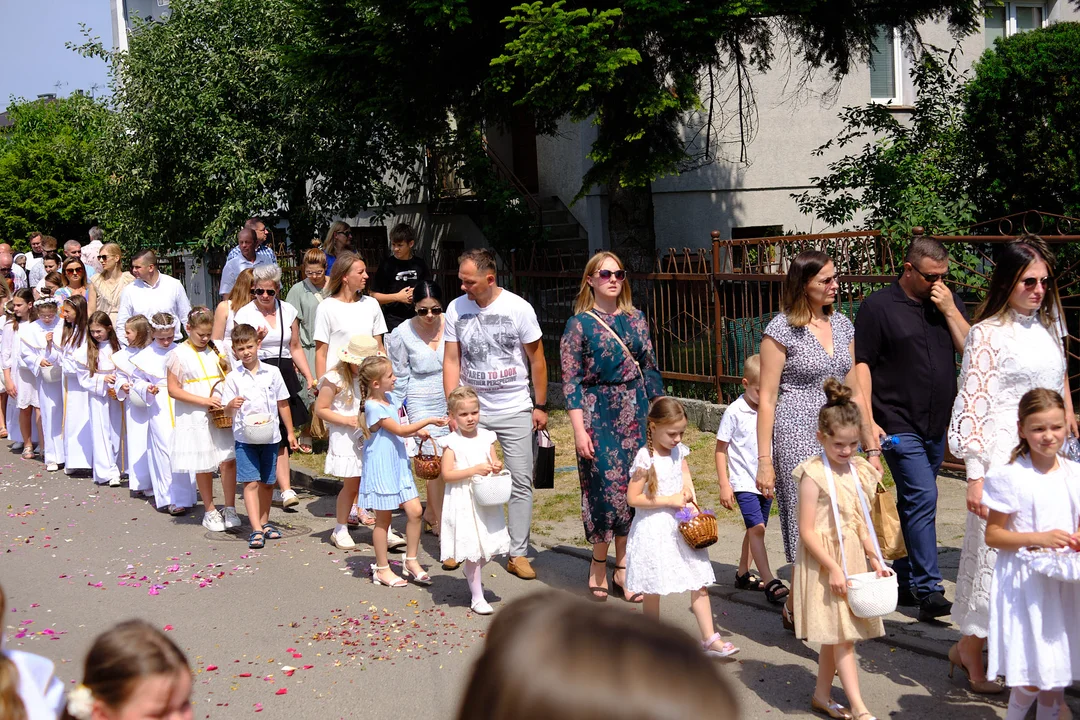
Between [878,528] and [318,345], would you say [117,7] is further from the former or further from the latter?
[878,528]

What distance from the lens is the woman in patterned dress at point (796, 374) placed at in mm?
5855

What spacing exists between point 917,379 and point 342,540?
426 cm

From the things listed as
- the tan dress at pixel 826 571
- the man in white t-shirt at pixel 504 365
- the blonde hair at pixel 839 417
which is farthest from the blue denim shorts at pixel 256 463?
the blonde hair at pixel 839 417

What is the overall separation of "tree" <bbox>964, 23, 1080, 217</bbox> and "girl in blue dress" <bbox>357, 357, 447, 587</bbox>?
27.4 feet

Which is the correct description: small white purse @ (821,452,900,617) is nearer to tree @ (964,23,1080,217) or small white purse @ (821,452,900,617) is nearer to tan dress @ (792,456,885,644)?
tan dress @ (792,456,885,644)

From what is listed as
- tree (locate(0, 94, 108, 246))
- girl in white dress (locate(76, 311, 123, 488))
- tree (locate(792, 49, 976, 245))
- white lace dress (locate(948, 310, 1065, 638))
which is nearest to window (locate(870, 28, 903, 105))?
tree (locate(792, 49, 976, 245))

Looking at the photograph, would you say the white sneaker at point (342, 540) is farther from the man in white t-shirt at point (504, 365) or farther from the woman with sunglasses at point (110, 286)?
the woman with sunglasses at point (110, 286)

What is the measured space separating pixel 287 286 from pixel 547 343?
508 centimetres

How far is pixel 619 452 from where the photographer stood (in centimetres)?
672

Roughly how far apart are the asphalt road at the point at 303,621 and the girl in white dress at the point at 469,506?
38cm

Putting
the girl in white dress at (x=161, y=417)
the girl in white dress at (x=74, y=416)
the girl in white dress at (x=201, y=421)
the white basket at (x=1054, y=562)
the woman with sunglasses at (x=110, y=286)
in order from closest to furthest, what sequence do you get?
1. the white basket at (x=1054, y=562)
2. the girl in white dress at (x=201, y=421)
3. the girl in white dress at (x=161, y=417)
4. the girl in white dress at (x=74, y=416)
5. the woman with sunglasses at (x=110, y=286)

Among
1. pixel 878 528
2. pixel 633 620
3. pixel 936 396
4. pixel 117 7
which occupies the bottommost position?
pixel 878 528

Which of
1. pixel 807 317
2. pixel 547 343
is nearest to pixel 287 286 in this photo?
pixel 547 343

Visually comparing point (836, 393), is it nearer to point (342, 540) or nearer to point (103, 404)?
point (342, 540)
